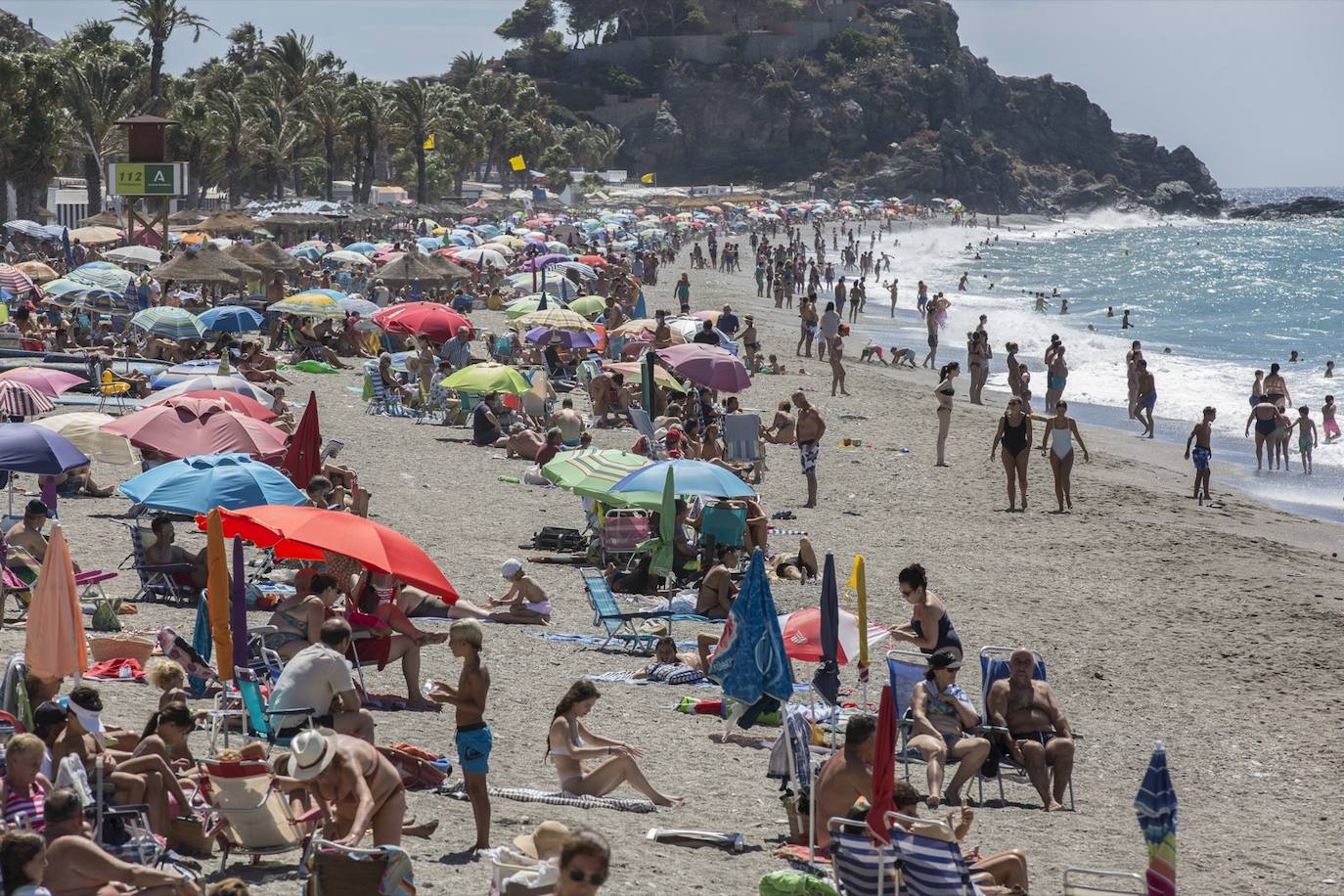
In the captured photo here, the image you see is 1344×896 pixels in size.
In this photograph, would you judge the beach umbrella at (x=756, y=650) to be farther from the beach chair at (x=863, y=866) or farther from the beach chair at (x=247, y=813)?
the beach chair at (x=247, y=813)

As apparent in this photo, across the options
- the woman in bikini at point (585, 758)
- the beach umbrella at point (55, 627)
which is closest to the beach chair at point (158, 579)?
the beach umbrella at point (55, 627)

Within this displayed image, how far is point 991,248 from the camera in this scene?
3693 inches

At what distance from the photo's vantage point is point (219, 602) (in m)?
7.26

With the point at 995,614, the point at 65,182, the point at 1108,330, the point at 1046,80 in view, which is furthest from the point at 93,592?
the point at 1046,80

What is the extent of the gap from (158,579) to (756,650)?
523cm

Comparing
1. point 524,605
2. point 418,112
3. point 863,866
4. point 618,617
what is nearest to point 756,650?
point 863,866

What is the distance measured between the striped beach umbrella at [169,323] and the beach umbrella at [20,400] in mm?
6298

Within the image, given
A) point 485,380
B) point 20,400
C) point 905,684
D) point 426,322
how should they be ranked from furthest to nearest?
point 426,322, point 485,380, point 20,400, point 905,684

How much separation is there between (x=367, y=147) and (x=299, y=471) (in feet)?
177

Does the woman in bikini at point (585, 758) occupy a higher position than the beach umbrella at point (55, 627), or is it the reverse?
the beach umbrella at point (55, 627)

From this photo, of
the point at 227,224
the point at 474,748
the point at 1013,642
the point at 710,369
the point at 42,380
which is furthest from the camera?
the point at 227,224

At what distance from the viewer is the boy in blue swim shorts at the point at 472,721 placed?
6395mm

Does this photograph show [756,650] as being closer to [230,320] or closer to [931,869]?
[931,869]

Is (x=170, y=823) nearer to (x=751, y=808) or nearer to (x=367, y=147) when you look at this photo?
(x=751, y=808)
